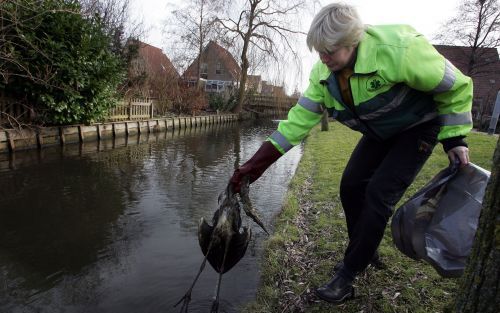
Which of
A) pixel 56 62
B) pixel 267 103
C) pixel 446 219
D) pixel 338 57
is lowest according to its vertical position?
pixel 446 219

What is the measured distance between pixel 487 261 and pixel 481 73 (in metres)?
35.4

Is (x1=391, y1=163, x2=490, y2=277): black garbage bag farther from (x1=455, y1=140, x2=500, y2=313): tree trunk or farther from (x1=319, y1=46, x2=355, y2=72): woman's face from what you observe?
(x1=319, y1=46, x2=355, y2=72): woman's face

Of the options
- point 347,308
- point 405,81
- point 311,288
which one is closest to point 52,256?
point 311,288

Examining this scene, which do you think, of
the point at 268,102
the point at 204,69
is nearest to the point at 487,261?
the point at 268,102

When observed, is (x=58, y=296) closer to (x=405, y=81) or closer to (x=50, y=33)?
(x=405, y=81)

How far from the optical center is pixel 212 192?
6.68 m

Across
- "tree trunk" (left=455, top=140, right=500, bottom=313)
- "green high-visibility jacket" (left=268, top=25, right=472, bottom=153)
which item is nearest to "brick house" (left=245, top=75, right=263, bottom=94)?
"green high-visibility jacket" (left=268, top=25, right=472, bottom=153)

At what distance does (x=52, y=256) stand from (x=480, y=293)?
3.92 meters

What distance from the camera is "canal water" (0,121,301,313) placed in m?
3.13

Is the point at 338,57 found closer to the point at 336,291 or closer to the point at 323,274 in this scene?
the point at 336,291

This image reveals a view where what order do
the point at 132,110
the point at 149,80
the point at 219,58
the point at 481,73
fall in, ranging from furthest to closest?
1. the point at 481,73
2. the point at 219,58
3. the point at 149,80
4. the point at 132,110

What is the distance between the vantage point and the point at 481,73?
3056 centimetres

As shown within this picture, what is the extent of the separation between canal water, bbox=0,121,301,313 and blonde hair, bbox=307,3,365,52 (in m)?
2.19

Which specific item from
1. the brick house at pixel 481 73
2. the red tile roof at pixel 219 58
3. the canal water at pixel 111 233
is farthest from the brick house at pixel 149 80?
the brick house at pixel 481 73
